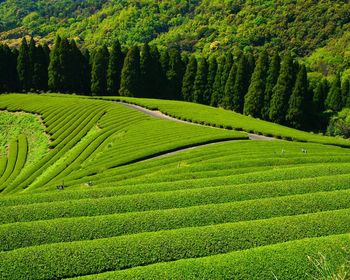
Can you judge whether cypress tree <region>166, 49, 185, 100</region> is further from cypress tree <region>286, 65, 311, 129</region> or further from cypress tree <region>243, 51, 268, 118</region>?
cypress tree <region>286, 65, 311, 129</region>

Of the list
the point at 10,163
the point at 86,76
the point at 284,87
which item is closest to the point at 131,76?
the point at 86,76

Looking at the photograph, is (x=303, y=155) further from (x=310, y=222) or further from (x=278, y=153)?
(x=310, y=222)

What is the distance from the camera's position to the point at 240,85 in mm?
81188

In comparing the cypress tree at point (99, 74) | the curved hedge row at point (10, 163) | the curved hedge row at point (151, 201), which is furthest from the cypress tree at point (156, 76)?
the curved hedge row at point (151, 201)

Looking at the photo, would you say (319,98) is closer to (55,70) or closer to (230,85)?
(230,85)

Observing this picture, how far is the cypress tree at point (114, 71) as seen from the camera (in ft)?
301

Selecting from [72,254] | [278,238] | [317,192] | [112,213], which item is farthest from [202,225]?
[317,192]

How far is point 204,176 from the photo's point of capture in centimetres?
2673

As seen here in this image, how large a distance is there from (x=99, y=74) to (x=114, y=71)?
12.6ft

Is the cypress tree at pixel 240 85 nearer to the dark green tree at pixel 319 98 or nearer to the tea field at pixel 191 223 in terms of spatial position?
the dark green tree at pixel 319 98

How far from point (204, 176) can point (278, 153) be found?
11202 mm

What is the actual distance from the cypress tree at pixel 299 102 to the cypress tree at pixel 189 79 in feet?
85.7

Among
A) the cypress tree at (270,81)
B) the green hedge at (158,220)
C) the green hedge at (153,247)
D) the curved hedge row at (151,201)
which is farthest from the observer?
the cypress tree at (270,81)

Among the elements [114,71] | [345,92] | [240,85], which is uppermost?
[114,71]
